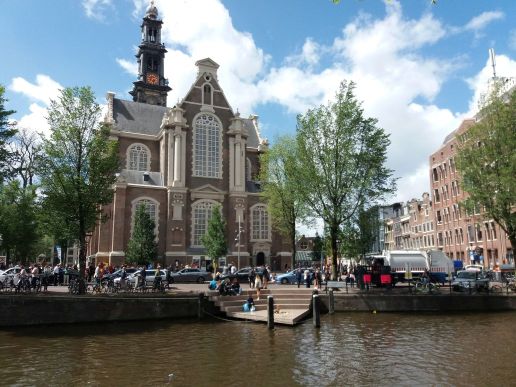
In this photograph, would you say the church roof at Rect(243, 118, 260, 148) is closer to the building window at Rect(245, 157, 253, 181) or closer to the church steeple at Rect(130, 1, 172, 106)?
the building window at Rect(245, 157, 253, 181)

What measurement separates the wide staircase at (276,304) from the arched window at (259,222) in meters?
28.4

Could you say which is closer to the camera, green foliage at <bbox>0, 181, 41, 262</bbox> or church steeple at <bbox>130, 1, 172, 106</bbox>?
green foliage at <bbox>0, 181, 41, 262</bbox>

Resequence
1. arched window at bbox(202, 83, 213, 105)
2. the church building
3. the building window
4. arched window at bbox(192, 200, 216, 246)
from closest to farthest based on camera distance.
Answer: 1. the church building
2. arched window at bbox(192, 200, 216, 246)
3. arched window at bbox(202, 83, 213, 105)
4. the building window

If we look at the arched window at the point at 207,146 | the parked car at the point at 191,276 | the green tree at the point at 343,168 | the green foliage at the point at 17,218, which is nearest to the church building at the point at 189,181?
the arched window at the point at 207,146

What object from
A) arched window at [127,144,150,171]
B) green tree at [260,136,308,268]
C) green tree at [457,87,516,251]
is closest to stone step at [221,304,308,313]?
green tree at [457,87,516,251]

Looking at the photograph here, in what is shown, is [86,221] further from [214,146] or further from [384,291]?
[214,146]

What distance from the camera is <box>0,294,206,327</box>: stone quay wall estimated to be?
22.3 meters

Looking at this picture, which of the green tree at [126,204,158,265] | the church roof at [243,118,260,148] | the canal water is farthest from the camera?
the church roof at [243,118,260,148]

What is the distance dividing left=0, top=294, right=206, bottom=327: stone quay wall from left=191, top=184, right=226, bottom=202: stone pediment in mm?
29322

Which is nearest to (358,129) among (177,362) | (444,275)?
(444,275)

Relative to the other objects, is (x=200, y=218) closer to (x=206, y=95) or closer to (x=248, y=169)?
(x=248, y=169)

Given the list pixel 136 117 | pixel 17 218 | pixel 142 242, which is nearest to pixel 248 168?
pixel 136 117

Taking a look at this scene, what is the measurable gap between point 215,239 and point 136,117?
22265 mm

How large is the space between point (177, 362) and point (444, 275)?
98.4 ft
